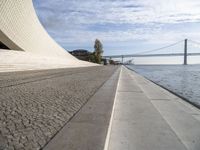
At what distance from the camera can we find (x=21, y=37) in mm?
21734

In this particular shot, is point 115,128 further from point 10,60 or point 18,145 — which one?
point 10,60

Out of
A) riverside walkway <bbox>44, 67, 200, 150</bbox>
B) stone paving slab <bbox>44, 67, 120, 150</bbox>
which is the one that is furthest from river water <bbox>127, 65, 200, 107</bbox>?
stone paving slab <bbox>44, 67, 120, 150</bbox>

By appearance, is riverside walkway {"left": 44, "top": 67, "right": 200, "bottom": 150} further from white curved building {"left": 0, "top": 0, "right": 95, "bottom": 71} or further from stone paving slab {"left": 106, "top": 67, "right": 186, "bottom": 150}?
white curved building {"left": 0, "top": 0, "right": 95, "bottom": 71}

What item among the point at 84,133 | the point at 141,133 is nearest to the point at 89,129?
the point at 84,133

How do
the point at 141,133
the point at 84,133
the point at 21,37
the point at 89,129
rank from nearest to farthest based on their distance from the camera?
the point at 84,133, the point at 89,129, the point at 141,133, the point at 21,37

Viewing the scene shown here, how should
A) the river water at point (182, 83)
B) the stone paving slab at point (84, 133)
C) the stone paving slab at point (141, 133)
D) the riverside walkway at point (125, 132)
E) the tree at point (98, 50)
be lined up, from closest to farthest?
the stone paving slab at point (84, 133) → the riverside walkway at point (125, 132) → the stone paving slab at point (141, 133) → the river water at point (182, 83) → the tree at point (98, 50)

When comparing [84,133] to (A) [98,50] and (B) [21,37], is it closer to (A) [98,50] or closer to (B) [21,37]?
(B) [21,37]

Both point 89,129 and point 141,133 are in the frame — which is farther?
→ point 141,133

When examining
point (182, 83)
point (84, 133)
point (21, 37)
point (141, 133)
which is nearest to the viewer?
point (84, 133)

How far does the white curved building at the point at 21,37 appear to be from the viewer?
46.1 feet

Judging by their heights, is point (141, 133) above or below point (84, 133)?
below

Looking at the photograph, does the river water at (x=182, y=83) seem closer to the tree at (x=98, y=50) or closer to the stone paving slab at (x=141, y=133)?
the stone paving slab at (x=141, y=133)

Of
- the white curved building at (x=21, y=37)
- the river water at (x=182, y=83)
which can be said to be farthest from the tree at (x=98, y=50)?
the river water at (x=182, y=83)

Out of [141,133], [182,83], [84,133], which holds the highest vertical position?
[84,133]
